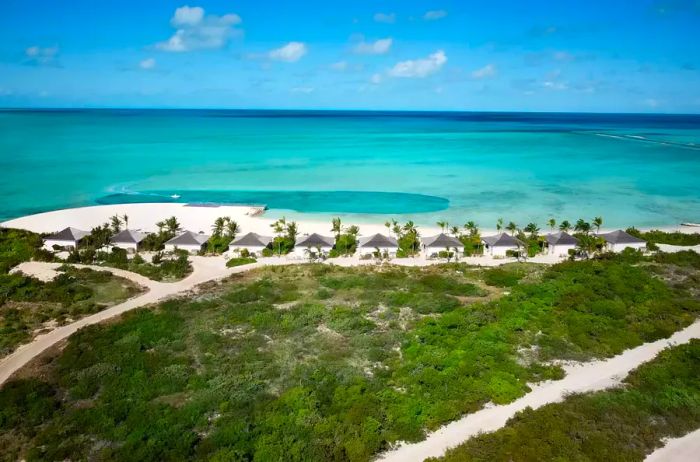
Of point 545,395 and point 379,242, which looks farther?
point 379,242

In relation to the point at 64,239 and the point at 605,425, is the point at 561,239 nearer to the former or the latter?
the point at 605,425

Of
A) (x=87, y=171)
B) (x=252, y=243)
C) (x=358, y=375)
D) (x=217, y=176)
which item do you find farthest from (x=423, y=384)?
(x=87, y=171)

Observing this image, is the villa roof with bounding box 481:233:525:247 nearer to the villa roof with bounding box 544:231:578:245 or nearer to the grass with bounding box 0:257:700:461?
the villa roof with bounding box 544:231:578:245

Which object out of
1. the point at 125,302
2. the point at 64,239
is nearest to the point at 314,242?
the point at 125,302

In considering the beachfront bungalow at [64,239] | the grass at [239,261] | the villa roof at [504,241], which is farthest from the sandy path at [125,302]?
the villa roof at [504,241]

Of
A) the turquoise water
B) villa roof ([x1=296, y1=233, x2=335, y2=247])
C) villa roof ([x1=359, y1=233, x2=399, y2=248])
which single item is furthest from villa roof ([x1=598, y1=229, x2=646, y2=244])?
villa roof ([x1=296, y1=233, x2=335, y2=247])

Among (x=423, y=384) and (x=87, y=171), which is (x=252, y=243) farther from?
(x=87, y=171)
